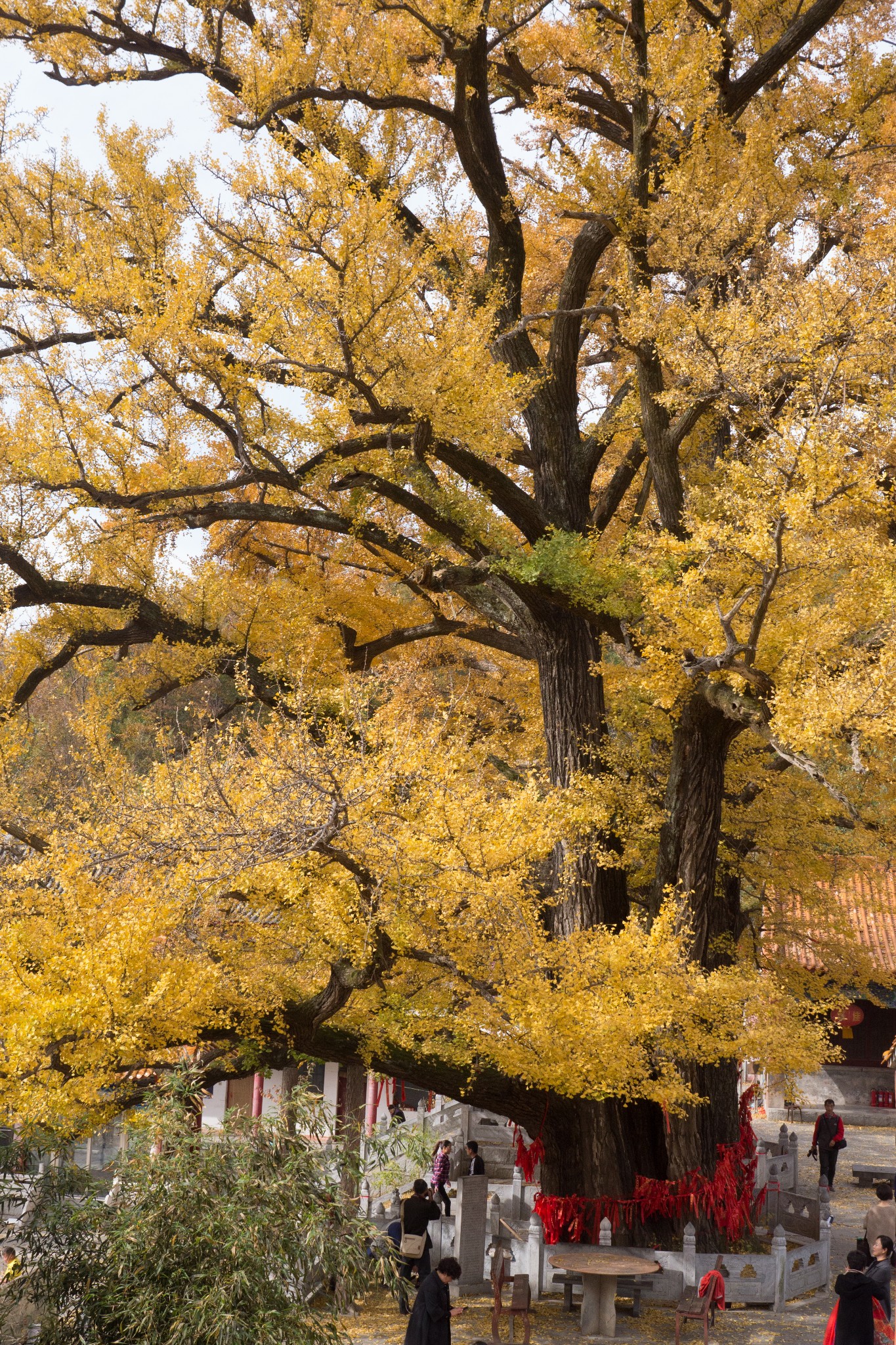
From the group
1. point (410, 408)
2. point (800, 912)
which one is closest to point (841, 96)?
point (410, 408)

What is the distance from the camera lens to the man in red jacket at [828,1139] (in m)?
16.1

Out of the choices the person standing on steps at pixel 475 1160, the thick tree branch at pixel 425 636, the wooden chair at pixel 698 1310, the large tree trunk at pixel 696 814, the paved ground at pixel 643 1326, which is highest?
the thick tree branch at pixel 425 636

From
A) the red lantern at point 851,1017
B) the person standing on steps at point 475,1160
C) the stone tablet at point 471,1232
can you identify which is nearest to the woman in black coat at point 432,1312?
the stone tablet at point 471,1232

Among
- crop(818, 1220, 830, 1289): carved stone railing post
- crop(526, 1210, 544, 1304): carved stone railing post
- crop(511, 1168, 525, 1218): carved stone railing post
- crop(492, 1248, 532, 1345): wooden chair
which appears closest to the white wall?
crop(511, 1168, 525, 1218): carved stone railing post

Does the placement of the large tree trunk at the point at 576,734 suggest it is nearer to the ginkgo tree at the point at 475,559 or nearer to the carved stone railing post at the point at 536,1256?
the ginkgo tree at the point at 475,559

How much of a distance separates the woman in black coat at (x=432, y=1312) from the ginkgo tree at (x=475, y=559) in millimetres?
2532

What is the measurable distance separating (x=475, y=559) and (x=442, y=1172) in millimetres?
7378

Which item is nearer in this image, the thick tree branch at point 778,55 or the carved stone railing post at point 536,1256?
the carved stone railing post at point 536,1256

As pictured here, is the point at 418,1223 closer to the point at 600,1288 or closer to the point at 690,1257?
the point at 600,1288

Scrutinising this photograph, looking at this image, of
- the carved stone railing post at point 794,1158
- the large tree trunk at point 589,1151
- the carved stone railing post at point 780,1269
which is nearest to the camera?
the carved stone railing post at point 780,1269

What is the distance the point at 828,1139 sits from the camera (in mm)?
16234

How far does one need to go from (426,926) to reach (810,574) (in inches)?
185

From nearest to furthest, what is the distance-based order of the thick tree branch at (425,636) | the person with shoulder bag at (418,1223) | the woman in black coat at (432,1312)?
the woman in black coat at (432,1312) → the person with shoulder bag at (418,1223) → the thick tree branch at (425,636)

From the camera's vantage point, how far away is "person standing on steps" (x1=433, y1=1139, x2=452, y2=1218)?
42.9ft
